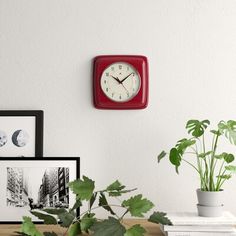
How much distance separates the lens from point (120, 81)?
1965mm

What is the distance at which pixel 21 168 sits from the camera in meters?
1.90

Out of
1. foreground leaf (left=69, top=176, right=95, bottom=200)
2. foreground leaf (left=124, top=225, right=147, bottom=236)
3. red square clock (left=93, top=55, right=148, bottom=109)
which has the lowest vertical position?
foreground leaf (left=124, top=225, right=147, bottom=236)

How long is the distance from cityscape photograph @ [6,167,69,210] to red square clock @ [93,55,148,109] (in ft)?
1.11

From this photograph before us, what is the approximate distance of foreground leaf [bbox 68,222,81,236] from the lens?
5.17 feet

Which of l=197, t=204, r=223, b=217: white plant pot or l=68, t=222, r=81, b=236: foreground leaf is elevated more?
l=197, t=204, r=223, b=217: white plant pot

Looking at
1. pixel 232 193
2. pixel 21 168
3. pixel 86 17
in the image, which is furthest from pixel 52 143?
pixel 232 193

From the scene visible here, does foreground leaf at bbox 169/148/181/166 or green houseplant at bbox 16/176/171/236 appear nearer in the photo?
green houseplant at bbox 16/176/171/236

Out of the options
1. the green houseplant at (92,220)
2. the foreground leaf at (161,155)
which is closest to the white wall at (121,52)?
the foreground leaf at (161,155)

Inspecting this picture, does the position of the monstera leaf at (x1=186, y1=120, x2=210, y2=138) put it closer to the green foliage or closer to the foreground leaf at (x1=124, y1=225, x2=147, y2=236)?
the green foliage

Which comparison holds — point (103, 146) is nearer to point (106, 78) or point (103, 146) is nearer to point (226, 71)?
point (106, 78)

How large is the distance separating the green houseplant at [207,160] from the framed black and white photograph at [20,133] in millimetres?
528

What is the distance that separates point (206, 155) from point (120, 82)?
0.47m

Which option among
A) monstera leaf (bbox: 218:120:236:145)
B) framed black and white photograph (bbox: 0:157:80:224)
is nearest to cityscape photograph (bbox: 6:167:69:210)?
framed black and white photograph (bbox: 0:157:80:224)

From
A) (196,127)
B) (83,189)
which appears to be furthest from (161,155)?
(83,189)
